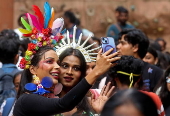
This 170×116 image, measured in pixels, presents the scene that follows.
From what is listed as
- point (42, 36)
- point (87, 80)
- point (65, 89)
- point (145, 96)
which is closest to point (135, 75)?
point (65, 89)

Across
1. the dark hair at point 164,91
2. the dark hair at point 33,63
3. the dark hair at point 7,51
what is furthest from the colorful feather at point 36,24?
the dark hair at point 164,91

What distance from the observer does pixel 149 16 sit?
1268 centimetres

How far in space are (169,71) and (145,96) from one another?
10.9ft

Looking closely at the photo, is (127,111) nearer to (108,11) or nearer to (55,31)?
(55,31)

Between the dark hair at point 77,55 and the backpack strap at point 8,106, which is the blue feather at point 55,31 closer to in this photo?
the dark hair at point 77,55

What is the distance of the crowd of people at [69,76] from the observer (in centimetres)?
367

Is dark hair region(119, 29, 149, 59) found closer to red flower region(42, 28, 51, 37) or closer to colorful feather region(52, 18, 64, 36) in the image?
colorful feather region(52, 18, 64, 36)

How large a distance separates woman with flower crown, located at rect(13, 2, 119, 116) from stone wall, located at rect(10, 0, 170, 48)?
7857 millimetres

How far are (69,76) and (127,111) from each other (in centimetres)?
234

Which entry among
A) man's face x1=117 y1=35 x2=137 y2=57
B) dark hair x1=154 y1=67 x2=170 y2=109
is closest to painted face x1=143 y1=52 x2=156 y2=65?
man's face x1=117 y1=35 x2=137 y2=57

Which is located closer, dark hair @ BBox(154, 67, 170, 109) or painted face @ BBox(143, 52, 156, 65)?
dark hair @ BBox(154, 67, 170, 109)

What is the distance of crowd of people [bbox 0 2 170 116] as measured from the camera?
3666mm

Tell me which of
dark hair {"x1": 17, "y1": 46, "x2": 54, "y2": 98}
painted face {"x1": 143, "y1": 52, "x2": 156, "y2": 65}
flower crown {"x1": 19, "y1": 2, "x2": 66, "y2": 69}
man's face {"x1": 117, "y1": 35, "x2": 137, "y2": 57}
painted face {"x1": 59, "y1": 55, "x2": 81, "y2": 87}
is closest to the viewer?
dark hair {"x1": 17, "y1": 46, "x2": 54, "y2": 98}

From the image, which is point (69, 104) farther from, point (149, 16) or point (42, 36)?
point (149, 16)
